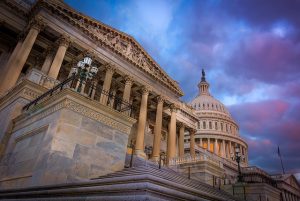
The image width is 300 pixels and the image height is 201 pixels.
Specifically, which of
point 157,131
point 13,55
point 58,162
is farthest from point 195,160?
point 13,55

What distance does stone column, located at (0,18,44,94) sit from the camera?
58.6ft

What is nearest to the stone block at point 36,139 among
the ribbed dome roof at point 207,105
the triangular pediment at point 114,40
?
the triangular pediment at point 114,40

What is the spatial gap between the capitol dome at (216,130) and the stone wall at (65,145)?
74.0 metres

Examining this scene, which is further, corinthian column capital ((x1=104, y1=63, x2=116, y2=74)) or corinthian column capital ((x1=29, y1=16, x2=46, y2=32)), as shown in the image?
corinthian column capital ((x1=104, y1=63, x2=116, y2=74))

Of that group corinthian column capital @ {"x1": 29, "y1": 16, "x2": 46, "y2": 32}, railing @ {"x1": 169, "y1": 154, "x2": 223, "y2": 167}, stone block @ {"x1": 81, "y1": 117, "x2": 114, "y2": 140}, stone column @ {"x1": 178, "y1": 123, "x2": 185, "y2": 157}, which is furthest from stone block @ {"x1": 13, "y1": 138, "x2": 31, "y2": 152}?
stone column @ {"x1": 178, "y1": 123, "x2": 185, "y2": 157}

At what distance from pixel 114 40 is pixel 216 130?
71.6 meters

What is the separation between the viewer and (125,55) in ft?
93.5

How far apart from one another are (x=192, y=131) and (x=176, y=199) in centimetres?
3527

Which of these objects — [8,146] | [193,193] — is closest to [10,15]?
[8,146]

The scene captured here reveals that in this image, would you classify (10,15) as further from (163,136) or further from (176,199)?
(163,136)

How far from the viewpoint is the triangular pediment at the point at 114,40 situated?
2369cm

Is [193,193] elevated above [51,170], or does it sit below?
below

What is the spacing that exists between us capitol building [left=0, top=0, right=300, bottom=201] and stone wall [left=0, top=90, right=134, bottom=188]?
0.11 feet

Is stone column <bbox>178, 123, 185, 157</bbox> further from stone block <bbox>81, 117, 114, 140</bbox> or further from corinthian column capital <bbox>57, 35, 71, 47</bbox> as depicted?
stone block <bbox>81, 117, 114, 140</bbox>
